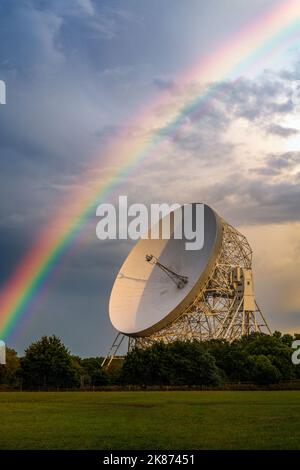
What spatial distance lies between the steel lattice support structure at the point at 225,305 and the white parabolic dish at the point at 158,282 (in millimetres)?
1862

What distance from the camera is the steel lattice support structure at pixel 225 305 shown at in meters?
75.4

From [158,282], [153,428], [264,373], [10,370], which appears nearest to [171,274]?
[158,282]

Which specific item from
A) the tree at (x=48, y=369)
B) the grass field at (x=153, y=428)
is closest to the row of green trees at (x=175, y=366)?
the tree at (x=48, y=369)

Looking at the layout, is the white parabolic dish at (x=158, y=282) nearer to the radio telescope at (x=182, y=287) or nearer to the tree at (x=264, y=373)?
the radio telescope at (x=182, y=287)

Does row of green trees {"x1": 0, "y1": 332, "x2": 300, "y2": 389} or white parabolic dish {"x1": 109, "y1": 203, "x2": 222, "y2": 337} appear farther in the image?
row of green trees {"x1": 0, "y1": 332, "x2": 300, "y2": 389}

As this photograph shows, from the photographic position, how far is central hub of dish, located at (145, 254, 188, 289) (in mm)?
72812

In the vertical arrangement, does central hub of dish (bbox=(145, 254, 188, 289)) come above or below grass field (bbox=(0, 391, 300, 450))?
above

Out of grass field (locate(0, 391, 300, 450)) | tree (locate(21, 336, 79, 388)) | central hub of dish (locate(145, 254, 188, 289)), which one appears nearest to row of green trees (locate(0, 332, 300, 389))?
tree (locate(21, 336, 79, 388))

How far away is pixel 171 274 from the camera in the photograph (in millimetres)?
74125

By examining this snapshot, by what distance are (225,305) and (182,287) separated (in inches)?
459

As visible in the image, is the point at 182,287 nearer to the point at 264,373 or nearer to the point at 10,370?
the point at 264,373

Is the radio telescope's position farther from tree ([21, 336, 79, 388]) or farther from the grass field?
the grass field

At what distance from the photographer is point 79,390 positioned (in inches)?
2864

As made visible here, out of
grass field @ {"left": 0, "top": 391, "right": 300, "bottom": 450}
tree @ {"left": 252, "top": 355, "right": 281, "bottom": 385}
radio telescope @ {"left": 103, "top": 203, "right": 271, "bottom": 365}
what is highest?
radio telescope @ {"left": 103, "top": 203, "right": 271, "bottom": 365}
